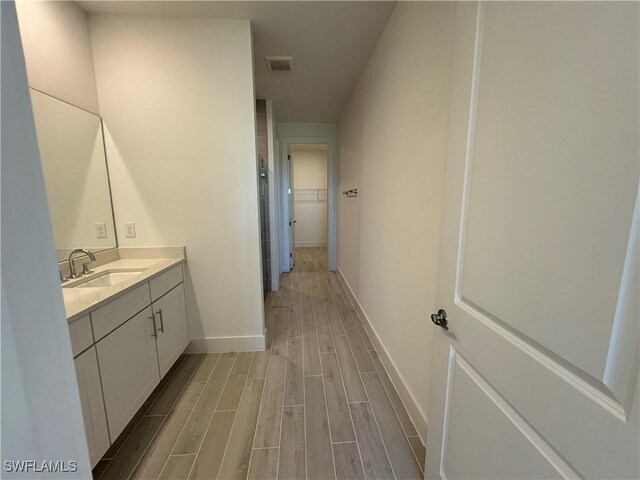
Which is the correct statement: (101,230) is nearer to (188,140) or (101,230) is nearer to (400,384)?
(188,140)

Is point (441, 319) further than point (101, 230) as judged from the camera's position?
No

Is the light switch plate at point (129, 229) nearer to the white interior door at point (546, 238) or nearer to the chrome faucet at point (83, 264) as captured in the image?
the chrome faucet at point (83, 264)

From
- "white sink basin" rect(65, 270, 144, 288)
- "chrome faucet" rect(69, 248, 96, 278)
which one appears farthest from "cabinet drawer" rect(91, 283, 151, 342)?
"chrome faucet" rect(69, 248, 96, 278)

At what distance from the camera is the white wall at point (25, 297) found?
398 millimetres

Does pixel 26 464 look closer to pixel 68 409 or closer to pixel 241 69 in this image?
pixel 68 409

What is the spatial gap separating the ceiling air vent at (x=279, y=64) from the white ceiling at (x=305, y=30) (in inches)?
Answer: 2.5

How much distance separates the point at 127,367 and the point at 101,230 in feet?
3.65

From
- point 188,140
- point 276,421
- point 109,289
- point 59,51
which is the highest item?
point 59,51

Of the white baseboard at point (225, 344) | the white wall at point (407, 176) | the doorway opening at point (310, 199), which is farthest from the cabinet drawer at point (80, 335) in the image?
the doorway opening at point (310, 199)

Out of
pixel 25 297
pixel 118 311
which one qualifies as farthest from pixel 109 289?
pixel 25 297

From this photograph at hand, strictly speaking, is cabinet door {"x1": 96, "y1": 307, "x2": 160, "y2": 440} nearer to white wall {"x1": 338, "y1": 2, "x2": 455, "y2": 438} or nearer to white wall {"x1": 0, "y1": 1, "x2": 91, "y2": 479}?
white wall {"x1": 0, "y1": 1, "x2": 91, "y2": 479}

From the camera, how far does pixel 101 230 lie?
193 cm

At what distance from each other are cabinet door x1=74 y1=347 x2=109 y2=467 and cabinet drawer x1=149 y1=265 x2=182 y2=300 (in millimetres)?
551

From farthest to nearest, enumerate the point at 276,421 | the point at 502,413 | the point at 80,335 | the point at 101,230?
the point at 101,230
the point at 276,421
the point at 80,335
the point at 502,413
